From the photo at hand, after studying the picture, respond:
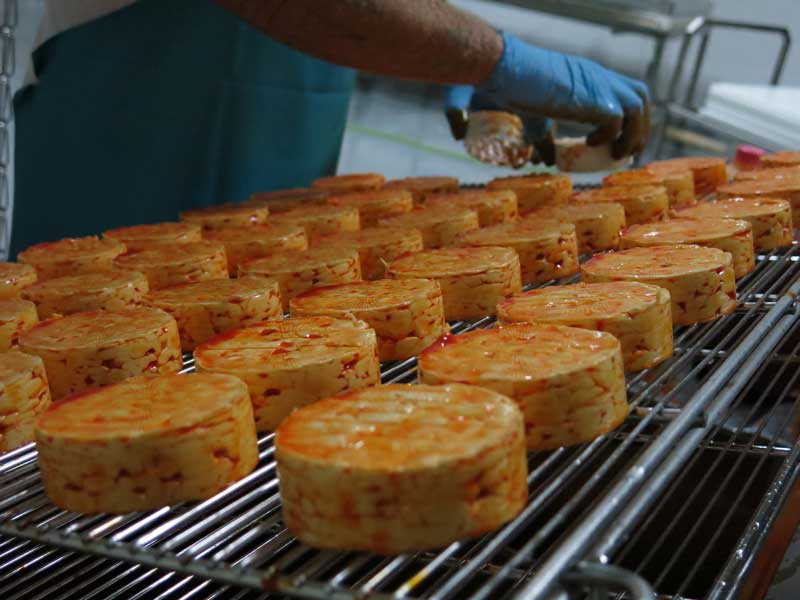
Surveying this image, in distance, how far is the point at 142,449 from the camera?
43.8 inches

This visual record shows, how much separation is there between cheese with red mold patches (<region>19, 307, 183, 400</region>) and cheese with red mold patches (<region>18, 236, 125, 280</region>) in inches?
19.0

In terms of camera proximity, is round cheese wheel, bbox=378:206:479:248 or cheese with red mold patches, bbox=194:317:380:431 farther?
round cheese wheel, bbox=378:206:479:248

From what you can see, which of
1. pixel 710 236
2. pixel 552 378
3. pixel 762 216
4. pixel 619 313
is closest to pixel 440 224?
pixel 710 236

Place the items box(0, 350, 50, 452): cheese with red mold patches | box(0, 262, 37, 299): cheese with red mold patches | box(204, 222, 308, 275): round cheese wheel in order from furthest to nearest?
box(204, 222, 308, 275): round cheese wheel → box(0, 262, 37, 299): cheese with red mold patches → box(0, 350, 50, 452): cheese with red mold patches

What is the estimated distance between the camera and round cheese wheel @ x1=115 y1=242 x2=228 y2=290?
2.00m

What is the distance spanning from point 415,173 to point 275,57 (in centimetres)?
408

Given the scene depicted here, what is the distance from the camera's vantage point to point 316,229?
2.47 metres

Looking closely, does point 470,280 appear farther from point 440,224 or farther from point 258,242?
point 258,242

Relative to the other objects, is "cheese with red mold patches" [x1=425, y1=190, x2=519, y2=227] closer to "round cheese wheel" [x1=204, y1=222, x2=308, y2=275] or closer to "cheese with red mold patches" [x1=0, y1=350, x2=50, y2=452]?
"round cheese wheel" [x1=204, y1=222, x2=308, y2=275]

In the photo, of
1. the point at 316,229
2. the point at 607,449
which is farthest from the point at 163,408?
the point at 316,229

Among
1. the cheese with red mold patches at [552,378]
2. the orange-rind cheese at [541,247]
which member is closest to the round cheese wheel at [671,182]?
the orange-rind cheese at [541,247]

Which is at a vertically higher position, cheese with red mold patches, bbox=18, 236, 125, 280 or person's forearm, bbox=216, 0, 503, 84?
person's forearm, bbox=216, 0, 503, 84

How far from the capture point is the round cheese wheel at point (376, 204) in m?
2.66

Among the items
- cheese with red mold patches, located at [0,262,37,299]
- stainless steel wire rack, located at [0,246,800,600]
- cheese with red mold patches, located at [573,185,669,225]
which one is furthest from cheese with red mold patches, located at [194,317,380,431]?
cheese with red mold patches, located at [573,185,669,225]
